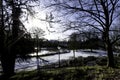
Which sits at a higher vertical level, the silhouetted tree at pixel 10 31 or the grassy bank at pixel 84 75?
the silhouetted tree at pixel 10 31

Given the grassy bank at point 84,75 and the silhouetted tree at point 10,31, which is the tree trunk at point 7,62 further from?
the grassy bank at point 84,75

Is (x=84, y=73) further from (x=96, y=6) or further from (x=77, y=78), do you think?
(x=96, y=6)

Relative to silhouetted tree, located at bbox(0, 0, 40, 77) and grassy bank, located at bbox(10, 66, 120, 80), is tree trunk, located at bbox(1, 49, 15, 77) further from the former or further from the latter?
grassy bank, located at bbox(10, 66, 120, 80)

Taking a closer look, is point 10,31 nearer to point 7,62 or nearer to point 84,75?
point 7,62

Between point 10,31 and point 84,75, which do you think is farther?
point 10,31

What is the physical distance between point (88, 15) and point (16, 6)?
17.3 ft

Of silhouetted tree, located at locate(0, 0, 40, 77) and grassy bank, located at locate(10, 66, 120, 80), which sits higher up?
silhouetted tree, located at locate(0, 0, 40, 77)

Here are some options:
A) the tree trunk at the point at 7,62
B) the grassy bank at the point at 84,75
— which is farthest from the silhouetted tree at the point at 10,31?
the grassy bank at the point at 84,75

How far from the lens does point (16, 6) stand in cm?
1437

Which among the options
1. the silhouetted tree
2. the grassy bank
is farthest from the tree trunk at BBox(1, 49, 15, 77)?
the grassy bank

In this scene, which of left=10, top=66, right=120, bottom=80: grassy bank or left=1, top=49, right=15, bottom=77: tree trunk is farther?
left=1, top=49, right=15, bottom=77: tree trunk

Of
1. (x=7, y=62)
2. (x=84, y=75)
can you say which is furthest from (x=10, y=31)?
(x=84, y=75)

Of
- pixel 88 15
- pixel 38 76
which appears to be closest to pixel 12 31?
pixel 38 76

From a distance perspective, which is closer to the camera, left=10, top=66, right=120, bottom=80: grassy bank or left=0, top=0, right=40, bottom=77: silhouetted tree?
left=10, top=66, right=120, bottom=80: grassy bank
